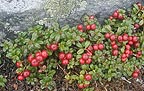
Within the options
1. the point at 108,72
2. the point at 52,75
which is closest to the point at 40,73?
the point at 52,75

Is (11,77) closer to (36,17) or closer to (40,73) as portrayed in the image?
(40,73)

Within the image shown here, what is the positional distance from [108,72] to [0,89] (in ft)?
3.38

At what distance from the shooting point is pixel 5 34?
376 cm

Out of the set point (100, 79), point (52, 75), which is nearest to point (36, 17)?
point (52, 75)

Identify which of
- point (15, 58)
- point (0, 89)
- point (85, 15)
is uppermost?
point (85, 15)

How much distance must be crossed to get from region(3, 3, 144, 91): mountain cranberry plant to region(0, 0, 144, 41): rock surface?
11cm

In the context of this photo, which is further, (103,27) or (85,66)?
(103,27)

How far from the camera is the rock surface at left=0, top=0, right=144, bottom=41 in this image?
3664 mm

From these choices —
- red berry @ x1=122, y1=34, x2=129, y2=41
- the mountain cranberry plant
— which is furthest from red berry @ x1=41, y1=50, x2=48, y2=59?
red berry @ x1=122, y1=34, x2=129, y2=41

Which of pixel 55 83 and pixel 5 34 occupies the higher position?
pixel 5 34

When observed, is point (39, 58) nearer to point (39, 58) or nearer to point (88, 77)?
point (39, 58)

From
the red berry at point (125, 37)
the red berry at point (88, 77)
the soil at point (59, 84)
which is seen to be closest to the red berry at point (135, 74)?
the soil at point (59, 84)

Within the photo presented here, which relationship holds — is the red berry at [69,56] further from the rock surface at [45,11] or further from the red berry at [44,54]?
the rock surface at [45,11]

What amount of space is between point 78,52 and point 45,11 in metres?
0.56
